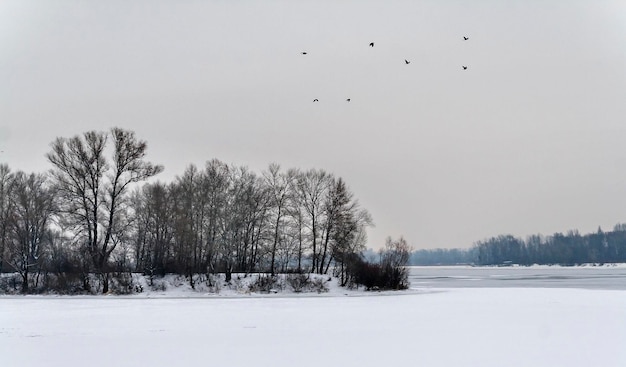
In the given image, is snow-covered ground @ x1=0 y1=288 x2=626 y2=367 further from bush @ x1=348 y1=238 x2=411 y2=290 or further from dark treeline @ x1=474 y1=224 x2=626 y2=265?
dark treeline @ x1=474 y1=224 x2=626 y2=265

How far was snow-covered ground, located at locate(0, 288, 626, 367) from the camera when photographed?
15625 millimetres

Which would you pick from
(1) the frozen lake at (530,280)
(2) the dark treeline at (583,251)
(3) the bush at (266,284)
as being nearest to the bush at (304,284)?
(3) the bush at (266,284)

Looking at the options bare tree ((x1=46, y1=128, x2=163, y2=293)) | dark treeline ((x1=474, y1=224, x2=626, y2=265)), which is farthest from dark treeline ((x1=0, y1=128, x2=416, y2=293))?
dark treeline ((x1=474, y1=224, x2=626, y2=265))

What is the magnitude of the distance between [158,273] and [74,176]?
12.6m

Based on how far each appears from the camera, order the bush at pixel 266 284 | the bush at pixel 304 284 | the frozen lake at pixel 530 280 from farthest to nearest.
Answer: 1. the frozen lake at pixel 530 280
2. the bush at pixel 304 284
3. the bush at pixel 266 284

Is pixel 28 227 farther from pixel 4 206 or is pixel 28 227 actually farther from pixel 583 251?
pixel 583 251

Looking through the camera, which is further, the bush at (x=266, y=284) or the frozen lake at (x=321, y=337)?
the bush at (x=266, y=284)

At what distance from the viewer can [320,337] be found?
19.9m

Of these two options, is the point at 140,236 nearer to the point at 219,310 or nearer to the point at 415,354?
the point at 219,310

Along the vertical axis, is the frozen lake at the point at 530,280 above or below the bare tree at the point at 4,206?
below

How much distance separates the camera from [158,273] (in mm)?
56406

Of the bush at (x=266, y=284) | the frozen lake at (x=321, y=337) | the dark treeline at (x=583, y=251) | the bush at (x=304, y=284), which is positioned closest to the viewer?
the frozen lake at (x=321, y=337)

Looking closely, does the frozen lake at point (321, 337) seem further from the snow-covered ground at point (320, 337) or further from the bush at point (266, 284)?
the bush at point (266, 284)

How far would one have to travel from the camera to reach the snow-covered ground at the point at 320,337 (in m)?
15.6
